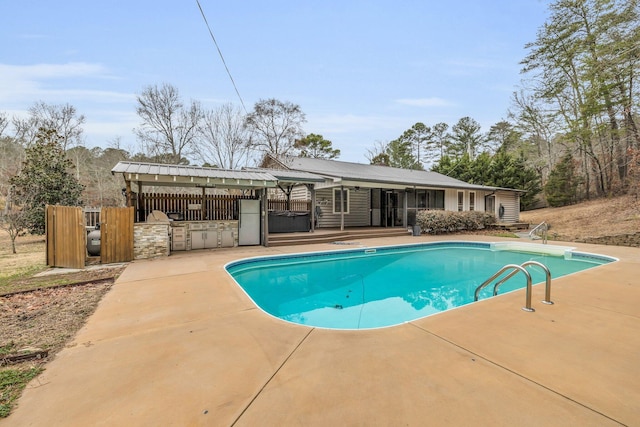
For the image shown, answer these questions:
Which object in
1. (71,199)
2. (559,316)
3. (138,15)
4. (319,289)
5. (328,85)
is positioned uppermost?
(328,85)

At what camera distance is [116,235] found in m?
7.11

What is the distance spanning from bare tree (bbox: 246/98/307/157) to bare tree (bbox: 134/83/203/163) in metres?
4.85

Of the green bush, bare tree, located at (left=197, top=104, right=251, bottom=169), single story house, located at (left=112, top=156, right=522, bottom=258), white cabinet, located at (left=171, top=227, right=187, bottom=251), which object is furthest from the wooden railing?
bare tree, located at (left=197, top=104, right=251, bottom=169)

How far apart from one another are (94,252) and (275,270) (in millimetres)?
4944

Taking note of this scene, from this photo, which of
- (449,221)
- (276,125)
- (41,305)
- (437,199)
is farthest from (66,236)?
(276,125)

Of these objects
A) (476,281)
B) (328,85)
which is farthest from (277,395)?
(328,85)

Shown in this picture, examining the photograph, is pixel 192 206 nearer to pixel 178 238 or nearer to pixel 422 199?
pixel 178 238

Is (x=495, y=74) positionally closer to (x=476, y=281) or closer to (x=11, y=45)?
(x=476, y=281)

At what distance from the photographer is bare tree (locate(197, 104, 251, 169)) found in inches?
872

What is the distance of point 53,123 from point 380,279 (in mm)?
22555

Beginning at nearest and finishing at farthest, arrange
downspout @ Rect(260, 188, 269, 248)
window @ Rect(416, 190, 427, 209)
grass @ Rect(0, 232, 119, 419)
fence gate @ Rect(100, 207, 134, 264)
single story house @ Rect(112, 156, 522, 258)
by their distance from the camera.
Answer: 1. grass @ Rect(0, 232, 119, 419)
2. fence gate @ Rect(100, 207, 134, 264)
3. single story house @ Rect(112, 156, 522, 258)
4. downspout @ Rect(260, 188, 269, 248)
5. window @ Rect(416, 190, 427, 209)

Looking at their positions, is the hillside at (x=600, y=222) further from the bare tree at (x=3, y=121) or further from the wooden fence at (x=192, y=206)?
the bare tree at (x=3, y=121)

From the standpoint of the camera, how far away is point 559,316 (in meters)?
3.50

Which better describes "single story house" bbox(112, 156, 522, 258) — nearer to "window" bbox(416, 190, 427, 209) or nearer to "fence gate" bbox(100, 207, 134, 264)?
"window" bbox(416, 190, 427, 209)
